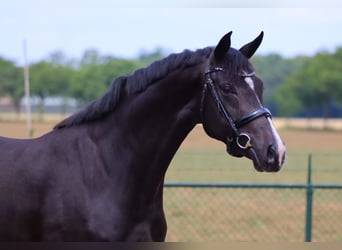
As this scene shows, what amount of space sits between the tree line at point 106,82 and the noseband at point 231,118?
97.7 ft

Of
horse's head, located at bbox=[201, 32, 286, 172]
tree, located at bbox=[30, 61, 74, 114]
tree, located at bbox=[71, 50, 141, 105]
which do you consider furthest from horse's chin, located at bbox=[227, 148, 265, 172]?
tree, located at bbox=[30, 61, 74, 114]

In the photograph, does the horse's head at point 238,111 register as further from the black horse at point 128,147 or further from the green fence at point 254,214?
the green fence at point 254,214

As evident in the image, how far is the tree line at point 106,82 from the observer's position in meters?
36.9

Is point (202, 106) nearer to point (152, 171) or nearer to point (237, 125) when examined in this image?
point (237, 125)

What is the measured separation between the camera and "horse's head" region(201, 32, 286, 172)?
244cm

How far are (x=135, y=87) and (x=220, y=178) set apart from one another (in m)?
9.36

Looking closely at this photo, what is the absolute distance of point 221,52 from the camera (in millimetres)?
2594

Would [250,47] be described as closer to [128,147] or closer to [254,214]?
[128,147]

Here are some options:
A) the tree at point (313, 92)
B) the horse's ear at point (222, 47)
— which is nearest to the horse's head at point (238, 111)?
the horse's ear at point (222, 47)

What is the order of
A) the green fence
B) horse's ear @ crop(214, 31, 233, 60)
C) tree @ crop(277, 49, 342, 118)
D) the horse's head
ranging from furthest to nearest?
tree @ crop(277, 49, 342, 118), the green fence, horse's ear @ crop(214, 31, 233, 60), the horse's head

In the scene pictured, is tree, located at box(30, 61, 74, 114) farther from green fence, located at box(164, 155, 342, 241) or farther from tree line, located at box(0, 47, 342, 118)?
green fence, located at box(164, 155, 342, 241)

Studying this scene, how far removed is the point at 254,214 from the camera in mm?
7395

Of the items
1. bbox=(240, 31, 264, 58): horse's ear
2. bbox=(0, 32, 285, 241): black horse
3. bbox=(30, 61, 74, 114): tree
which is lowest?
bbox=(30, 61, 74, 114): tree

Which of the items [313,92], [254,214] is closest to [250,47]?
[254,214]
